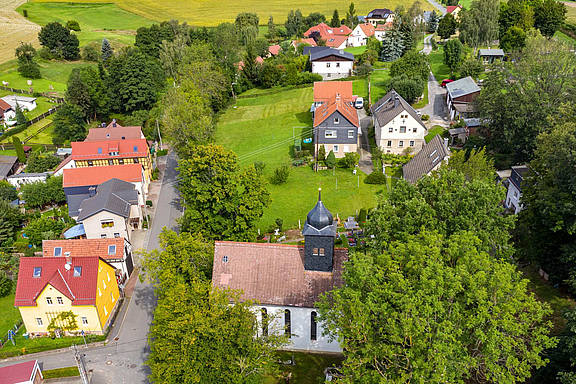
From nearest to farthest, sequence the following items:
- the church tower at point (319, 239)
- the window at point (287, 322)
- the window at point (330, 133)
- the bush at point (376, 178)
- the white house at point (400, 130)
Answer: the church tower at point (319, 239), the window at point (287, 322), the bush at point (376, 178), the white house at point (400, 130), the window at point (330, 133)

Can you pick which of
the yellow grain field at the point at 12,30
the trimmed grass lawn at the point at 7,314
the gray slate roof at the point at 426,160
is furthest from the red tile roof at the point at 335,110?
the yellow grain field at the point at 12,30

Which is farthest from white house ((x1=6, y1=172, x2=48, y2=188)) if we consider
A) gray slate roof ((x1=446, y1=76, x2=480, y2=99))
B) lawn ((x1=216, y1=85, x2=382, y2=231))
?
gray slate roof ((x1=446, y1=76, x2=480, y2=99))

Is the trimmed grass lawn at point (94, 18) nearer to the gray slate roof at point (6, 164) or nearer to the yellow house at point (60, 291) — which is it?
the gray slate roof at point (6, 164)

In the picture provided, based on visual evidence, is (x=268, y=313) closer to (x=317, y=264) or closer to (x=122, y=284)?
(x=317, y=264)

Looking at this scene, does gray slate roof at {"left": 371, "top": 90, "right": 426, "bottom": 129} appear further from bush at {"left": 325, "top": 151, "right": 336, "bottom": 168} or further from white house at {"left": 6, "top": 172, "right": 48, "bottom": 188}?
white house at {"left": 6, "top": 172, "right": 48, "bottom": 188}

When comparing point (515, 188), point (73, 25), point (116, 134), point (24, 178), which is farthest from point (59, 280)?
point (73, 25)
